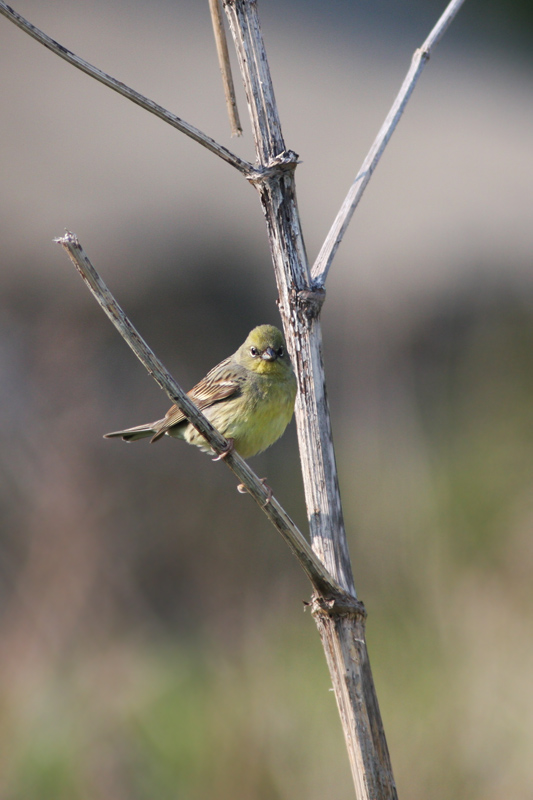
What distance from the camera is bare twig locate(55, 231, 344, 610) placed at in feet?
4.46

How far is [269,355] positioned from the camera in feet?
10.3

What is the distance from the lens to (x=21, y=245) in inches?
263

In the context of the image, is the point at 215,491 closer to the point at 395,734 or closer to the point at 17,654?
the point at 17,654

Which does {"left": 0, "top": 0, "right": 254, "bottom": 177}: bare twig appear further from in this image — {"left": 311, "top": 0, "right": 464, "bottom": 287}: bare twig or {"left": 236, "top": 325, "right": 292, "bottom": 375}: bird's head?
{"left": 236, "top": 325, "right": 292, "bottom": 375}: bird's head

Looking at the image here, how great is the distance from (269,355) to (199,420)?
5.17 feet

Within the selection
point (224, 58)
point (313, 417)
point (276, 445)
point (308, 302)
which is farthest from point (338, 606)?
point (276, 445)

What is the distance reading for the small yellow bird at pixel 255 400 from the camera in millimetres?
3146

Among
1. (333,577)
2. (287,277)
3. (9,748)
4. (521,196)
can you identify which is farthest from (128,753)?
(521,196)

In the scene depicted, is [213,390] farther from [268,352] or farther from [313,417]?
[313,417]

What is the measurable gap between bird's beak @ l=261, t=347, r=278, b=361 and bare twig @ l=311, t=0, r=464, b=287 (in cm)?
133

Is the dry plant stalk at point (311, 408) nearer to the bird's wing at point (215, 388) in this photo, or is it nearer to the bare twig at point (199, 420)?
the bare twig at point (199, 420)

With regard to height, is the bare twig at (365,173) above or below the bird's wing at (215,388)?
below

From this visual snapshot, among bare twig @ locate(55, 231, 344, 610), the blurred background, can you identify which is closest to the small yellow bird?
bare twig @ locate(55, 231, 344, 610)

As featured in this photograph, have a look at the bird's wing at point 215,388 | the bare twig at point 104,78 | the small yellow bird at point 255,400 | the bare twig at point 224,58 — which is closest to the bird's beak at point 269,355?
the small yellow bird at point 255,400
